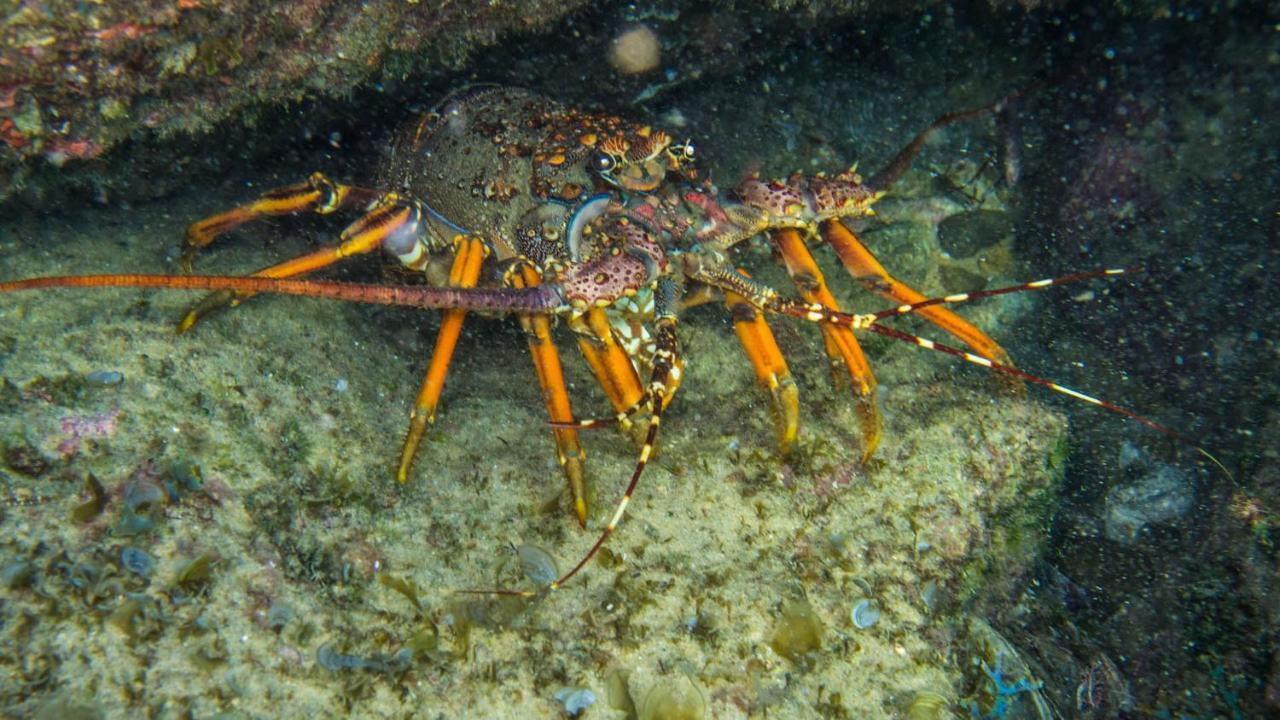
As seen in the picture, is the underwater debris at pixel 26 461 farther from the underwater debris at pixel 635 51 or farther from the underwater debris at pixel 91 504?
the underwater debris at pixel 635 51

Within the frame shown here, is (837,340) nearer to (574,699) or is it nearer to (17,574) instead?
(574,699)

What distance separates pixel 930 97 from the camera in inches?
198

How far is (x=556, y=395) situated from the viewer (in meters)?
3.11

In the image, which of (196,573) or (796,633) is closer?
(196,573)

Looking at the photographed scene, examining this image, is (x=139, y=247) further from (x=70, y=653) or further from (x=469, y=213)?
(x=70, y=653)

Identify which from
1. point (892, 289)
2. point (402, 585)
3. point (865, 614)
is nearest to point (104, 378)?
point (402, 585)

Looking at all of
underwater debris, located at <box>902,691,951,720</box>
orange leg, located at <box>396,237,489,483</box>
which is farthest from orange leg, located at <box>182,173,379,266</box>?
underwater debris, located at <box>902,691,951,720</box>

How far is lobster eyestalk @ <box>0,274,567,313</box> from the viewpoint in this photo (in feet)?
6.55

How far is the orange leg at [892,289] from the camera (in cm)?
349

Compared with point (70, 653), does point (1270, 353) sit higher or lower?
lower

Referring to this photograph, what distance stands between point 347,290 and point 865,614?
7.65 ft

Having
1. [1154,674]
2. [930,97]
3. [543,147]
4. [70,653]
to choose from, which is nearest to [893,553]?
[1154,674]

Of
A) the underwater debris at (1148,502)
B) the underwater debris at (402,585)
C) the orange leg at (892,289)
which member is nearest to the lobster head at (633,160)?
the orange leg at (892,289)

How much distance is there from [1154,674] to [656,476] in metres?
2.38
